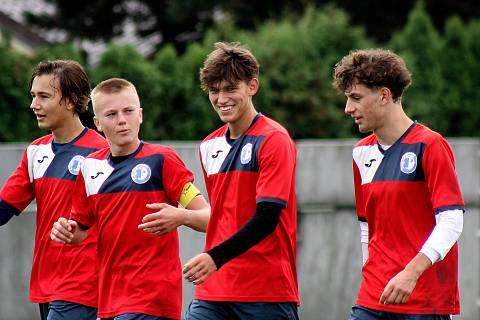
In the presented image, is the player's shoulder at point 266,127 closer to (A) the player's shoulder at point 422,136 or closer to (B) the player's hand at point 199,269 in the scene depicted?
(A) the player's shoulder at point 422,136

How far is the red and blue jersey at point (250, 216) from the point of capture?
5824 millimetres

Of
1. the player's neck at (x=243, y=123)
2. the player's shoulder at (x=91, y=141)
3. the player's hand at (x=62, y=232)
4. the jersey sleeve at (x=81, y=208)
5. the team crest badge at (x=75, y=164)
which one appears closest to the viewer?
the player's neck at (x=243, y=123)

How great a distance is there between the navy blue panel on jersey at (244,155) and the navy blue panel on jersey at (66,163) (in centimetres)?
132

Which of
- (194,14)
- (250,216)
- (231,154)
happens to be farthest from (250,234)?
(194,14)

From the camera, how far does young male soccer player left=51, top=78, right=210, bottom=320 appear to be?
6.10m

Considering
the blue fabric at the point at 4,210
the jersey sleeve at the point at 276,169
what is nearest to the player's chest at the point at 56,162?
the blue fabric at the point at 4,210

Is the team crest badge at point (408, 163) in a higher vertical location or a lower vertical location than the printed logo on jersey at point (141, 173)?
higher

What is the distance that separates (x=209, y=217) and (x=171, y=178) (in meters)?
0.33

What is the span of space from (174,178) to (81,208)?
0.63 meters

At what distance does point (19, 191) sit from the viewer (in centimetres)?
711

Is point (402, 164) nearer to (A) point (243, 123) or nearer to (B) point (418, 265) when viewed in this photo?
(B) point (418, 265)

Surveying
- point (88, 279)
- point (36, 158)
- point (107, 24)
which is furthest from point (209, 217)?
point (107, 24)

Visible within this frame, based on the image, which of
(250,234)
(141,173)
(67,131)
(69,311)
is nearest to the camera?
(250,234)

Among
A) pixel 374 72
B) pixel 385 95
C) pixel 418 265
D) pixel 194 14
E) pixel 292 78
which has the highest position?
pixel 194 14
